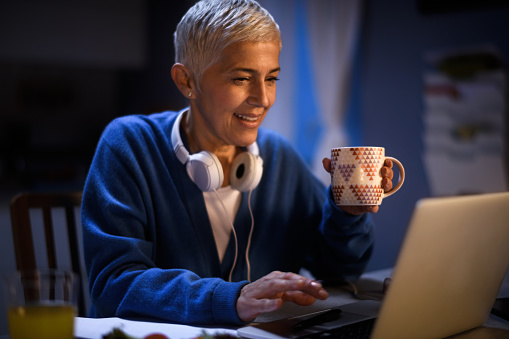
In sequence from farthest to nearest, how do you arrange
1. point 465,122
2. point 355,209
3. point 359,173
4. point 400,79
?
point 400,79 → point 465,122 → point 355,209 → point 359,173

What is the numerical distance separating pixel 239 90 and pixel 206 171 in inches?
7.7

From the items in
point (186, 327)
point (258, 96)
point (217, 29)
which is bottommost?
point (186, 327)

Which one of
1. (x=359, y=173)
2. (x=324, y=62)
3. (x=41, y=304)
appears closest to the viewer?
(x=41, y=304)

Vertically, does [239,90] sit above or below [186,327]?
above

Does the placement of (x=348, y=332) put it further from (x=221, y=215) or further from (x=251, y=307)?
(x=221, y=215)

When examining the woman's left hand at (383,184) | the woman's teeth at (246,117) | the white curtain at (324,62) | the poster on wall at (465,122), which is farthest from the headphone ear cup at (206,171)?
the poster on wall at (465,122)

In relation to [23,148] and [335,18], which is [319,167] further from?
[23,148]

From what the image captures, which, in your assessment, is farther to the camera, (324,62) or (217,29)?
(324,62)

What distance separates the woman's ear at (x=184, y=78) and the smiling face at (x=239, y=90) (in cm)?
2

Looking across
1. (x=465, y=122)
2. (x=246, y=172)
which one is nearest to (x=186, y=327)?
(x=246, y=172)

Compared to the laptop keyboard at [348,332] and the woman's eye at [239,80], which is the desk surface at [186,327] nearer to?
the laptop keyboard at [348,332]

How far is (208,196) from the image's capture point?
1.31m

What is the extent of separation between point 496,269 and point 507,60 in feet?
7.01

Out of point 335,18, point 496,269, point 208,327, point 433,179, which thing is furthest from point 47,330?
point 335,18
